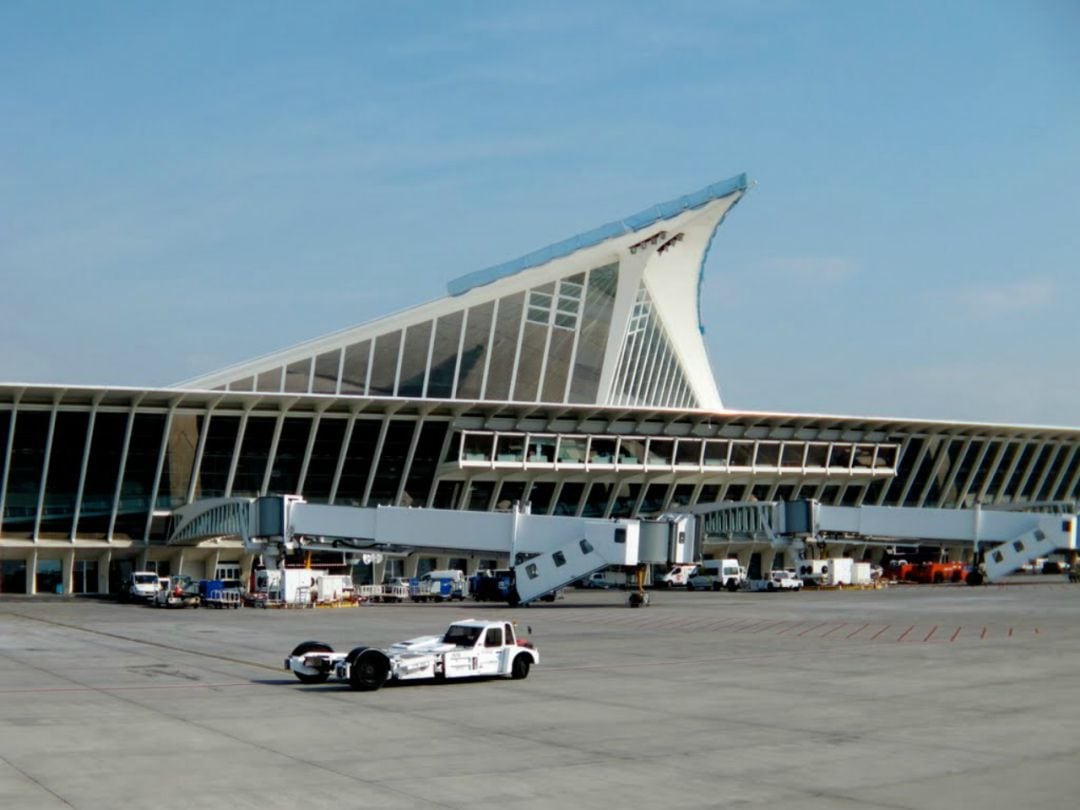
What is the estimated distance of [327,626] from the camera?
49812mm

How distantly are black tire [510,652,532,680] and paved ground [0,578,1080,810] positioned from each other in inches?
25.4

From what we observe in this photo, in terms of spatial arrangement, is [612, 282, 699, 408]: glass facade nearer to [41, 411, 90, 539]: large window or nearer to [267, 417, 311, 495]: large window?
[267, 417, 311, 495]: large window

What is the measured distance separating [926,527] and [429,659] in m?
63.1

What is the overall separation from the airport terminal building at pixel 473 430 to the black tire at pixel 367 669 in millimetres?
56696

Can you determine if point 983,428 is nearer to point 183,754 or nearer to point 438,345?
point 438,345

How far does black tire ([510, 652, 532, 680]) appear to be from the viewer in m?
31.3

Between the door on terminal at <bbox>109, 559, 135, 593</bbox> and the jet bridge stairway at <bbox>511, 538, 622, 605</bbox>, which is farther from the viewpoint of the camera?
the door on terminal at <bbox>109, 559, 135, 593</bbox>

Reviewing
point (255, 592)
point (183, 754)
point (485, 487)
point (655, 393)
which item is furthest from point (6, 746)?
point (655, 393)

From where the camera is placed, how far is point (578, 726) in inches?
925

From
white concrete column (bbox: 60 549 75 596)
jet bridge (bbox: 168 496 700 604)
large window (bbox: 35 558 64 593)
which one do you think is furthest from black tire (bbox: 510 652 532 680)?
large window (bbox: 35 558 64 593)

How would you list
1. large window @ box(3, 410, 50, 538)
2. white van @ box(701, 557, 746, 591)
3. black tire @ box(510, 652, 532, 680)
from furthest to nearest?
1. white van @ box(701, 557, 746, 591)
2. large window @ box(3, 410, 50, 538)
3. black tire @ box(510, 652, 532, 680)

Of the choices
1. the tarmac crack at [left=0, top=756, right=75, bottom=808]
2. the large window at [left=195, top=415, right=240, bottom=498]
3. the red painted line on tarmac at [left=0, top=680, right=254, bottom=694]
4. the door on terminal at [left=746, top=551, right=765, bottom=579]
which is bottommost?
the tarmac crack at [left=0, top=756, right=75, bottom=808]

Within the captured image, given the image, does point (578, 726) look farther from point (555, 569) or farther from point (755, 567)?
point (755, 567)

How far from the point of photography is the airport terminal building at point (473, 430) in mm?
84125
